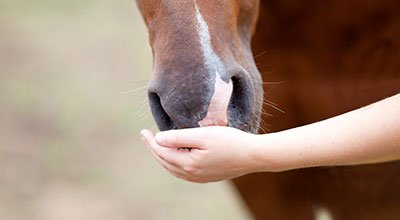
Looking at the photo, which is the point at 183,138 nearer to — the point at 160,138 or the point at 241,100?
the point at 160,138

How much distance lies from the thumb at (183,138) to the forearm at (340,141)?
0.36 ft

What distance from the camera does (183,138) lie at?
1731 millimetres

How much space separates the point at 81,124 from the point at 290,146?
3.01m

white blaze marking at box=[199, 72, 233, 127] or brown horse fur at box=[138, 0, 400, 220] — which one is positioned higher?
white blaze marking at box=[199, 72, 233, 127]

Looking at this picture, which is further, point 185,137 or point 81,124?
point 81,124

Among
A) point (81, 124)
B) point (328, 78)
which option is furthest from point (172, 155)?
point (81, 124)

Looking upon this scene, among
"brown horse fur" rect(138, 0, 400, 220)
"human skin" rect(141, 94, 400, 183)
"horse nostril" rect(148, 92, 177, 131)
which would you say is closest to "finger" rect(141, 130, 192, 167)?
"human skin" rect(141, 94, 400, 183)

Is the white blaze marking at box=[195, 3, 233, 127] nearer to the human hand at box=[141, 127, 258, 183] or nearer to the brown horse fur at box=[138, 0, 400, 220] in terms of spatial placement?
the human hand at box=[141, 127, 258, 183]

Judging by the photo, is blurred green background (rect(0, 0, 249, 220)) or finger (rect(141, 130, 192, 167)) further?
blurred green background (rect(0, 0, 249, 220))

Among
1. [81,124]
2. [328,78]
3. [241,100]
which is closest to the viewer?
[241,100]

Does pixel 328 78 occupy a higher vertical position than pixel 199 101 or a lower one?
lower

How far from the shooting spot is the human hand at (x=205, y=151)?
1743 millimetres

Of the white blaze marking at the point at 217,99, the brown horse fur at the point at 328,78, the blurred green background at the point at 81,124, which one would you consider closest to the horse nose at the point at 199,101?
the white blaze marking at the point at 217,99

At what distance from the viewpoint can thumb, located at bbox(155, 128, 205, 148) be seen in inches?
68.2
